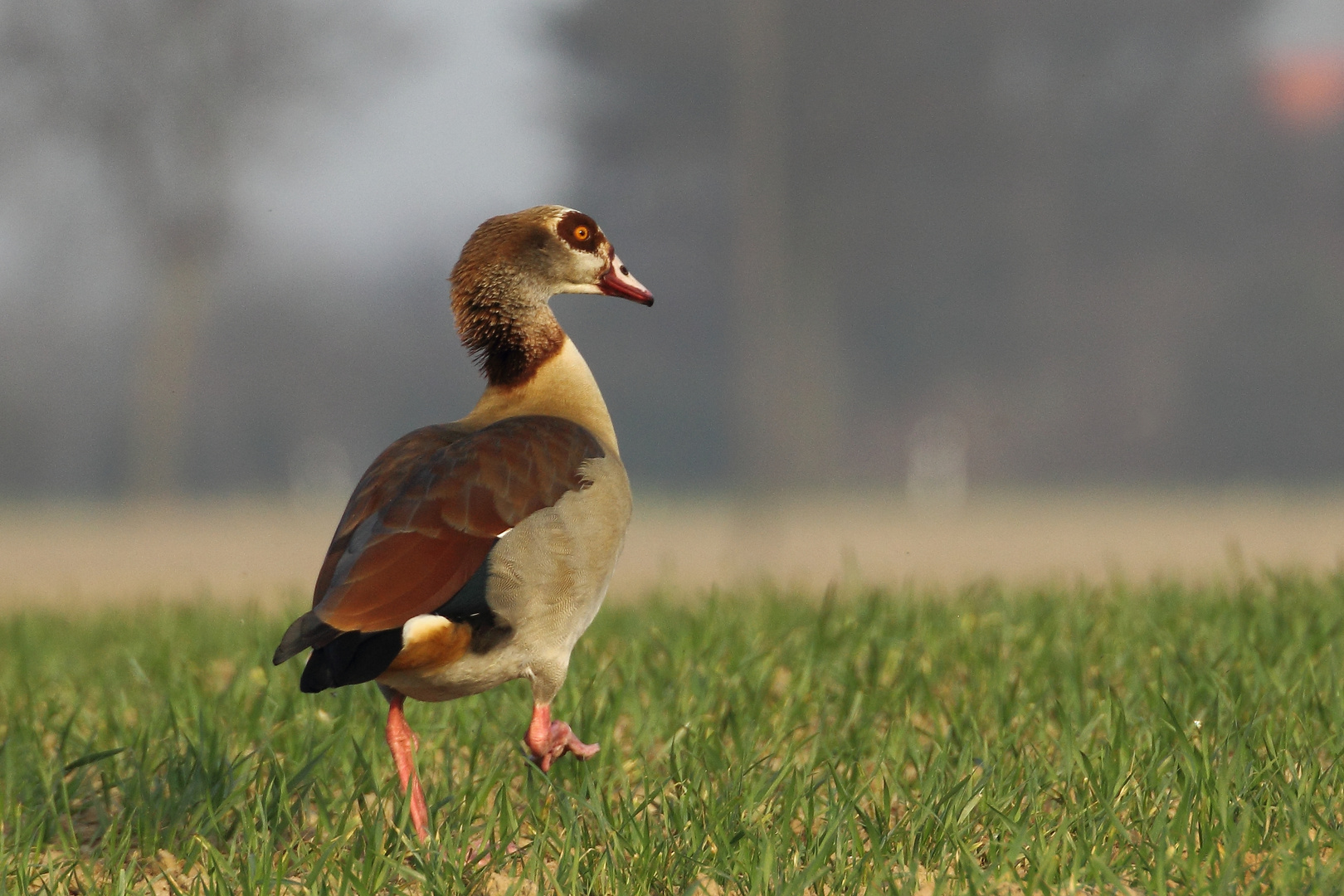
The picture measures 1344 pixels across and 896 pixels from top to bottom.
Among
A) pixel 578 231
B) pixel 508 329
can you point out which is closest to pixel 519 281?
pixel 508 329

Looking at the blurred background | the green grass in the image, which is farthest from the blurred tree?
the green grass

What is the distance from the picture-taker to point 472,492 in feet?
12.9

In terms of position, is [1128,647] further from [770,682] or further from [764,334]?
[764,334]

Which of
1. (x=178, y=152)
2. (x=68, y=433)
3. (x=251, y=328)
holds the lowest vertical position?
(x=68, y=433)

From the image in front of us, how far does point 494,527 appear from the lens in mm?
3908

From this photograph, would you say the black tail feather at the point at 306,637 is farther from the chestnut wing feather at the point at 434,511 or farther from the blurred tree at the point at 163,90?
the blurred tree at the point at 163,90

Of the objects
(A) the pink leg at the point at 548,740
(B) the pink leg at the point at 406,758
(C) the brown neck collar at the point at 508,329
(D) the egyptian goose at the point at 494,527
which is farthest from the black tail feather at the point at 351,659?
(C) the brown neck collar at the point at 508,329

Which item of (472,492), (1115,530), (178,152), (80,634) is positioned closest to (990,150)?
(1115,530)

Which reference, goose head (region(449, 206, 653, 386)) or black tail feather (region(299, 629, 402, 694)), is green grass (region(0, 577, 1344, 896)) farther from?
goose head (region(449, 206, 653, 386))

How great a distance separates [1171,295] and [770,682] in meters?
43.8

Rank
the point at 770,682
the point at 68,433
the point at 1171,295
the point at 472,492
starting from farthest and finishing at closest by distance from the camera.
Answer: the point at 68,433 → the point at 1171,295 → the point at 770,682 → the point at 472,492

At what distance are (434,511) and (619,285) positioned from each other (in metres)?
1.30

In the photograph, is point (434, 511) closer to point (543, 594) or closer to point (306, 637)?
point (543, 594)

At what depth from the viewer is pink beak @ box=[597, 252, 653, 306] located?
4812mm
